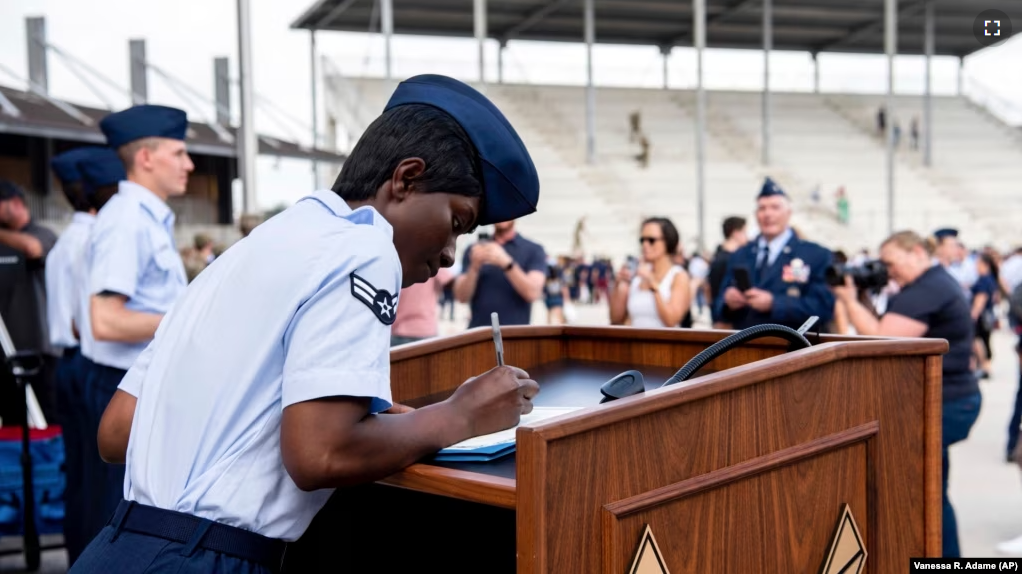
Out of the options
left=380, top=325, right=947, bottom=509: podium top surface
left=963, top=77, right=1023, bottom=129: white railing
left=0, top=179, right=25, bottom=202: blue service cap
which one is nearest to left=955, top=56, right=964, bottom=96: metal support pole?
left=963, top=77, right=1023, bottom=129: white railing

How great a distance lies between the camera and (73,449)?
10.4 feet

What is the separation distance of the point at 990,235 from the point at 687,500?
25362mm

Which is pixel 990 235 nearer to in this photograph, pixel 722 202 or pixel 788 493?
pixel 722 202

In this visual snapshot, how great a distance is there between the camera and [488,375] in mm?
1229

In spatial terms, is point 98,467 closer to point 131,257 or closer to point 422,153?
point 131,257

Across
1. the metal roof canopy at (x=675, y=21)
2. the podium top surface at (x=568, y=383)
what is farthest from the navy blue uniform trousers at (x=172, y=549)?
the metal roof canopy at (x=675, y=21)

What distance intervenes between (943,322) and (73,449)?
2.93 meters

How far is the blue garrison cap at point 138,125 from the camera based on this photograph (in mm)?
2764

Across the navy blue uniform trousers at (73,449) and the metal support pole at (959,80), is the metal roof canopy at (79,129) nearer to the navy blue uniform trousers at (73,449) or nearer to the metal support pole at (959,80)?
the navy blue uniform trousers at (73,449)

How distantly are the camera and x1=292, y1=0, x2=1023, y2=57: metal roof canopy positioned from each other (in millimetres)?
17569

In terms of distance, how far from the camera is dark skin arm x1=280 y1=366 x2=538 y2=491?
1.03 m

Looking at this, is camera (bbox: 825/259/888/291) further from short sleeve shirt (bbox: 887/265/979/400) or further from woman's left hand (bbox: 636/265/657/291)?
woman's left hand (bbox: 636/265/657/291)

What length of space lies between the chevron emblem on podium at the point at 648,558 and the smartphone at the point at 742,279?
3.27 meters

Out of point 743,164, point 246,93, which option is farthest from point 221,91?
point 743,164
